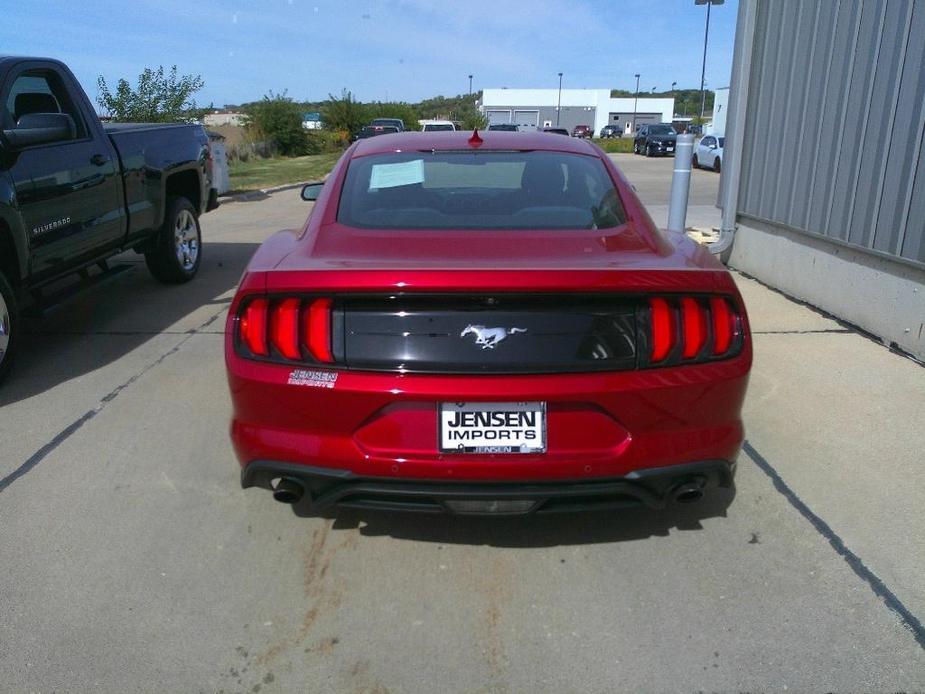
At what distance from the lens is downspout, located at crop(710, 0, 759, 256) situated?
25.0ft

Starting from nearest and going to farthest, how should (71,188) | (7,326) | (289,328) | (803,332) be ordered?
(289,328) → (7,326) → (71,188) → (803,332)

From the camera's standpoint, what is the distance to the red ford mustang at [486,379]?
2.50m

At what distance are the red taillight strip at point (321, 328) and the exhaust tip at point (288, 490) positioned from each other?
0.47 meters

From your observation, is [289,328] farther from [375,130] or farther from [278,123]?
[278,123]

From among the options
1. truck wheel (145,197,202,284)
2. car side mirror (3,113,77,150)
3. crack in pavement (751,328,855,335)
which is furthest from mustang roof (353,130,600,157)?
truck wheel (145,197,202,284)

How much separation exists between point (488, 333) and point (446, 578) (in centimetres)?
100

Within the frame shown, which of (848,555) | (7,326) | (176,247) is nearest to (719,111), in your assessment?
(176,247)

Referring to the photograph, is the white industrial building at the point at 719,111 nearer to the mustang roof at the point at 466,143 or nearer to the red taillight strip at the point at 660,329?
the mustang roof at the point at 466,143

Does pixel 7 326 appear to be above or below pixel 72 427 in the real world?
above

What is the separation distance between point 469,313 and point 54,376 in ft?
12.0

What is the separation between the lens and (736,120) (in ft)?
25.7

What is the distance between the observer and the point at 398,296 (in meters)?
2.49

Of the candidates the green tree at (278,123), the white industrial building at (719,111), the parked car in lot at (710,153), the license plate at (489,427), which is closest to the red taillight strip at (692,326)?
the license plate at (489,427)

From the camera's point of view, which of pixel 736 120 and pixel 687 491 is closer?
pixel 687 491
